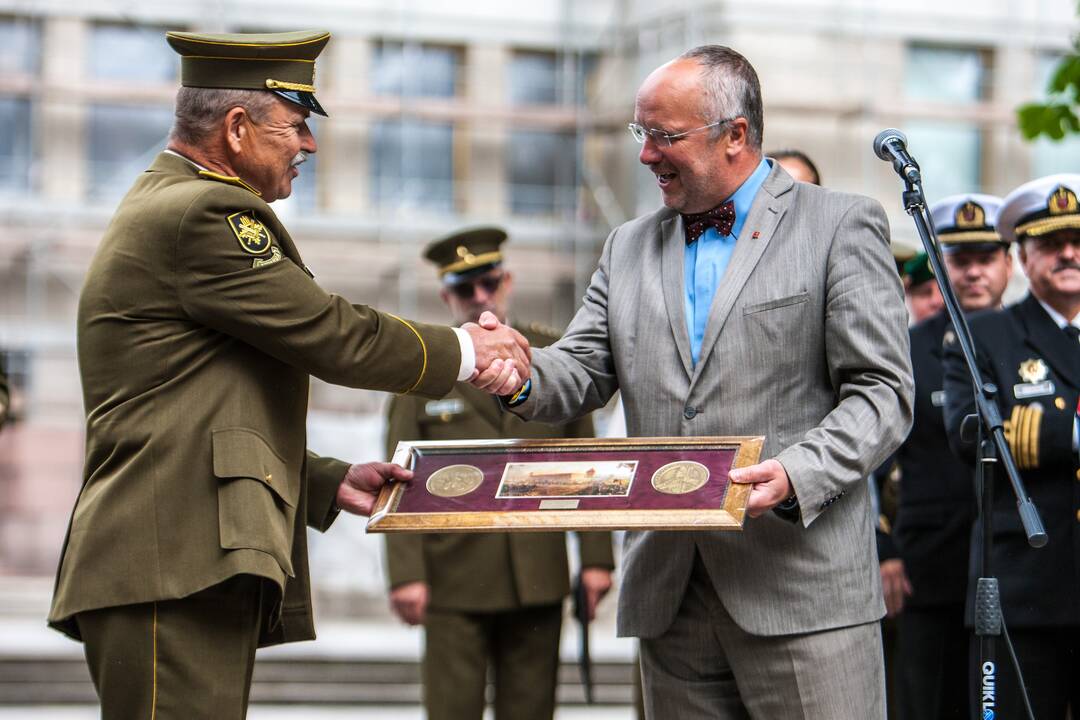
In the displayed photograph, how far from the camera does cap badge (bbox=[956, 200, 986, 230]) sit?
17.7 ft

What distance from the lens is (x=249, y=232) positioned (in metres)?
3.39

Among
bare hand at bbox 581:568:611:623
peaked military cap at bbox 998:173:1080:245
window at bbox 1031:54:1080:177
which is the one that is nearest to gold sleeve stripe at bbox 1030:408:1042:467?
peaked military cap at bbox 998:173:1080:245

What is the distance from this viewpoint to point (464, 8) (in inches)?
803

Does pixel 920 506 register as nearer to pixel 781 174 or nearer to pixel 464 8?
pixel 781 174

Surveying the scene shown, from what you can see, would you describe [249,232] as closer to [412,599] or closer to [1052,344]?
[1052,344]

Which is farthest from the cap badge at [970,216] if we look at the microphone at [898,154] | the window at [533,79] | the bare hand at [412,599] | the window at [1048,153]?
the window at [533,79]

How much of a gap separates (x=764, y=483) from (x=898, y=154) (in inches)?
36.2

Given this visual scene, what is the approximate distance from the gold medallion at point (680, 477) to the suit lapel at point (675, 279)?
0.92 feet

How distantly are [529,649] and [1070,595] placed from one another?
7.08 ft

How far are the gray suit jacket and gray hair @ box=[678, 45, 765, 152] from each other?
15 cm

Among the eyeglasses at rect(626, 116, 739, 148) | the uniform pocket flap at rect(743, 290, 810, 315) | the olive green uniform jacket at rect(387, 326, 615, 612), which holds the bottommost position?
the olive green uniform jacket at rect(387, 326, 615, 612)

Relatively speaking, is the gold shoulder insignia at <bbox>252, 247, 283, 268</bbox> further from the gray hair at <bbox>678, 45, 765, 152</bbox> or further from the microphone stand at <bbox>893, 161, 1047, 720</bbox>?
the microphone stand at <bbox>893, 161, 1047, 720</bbox>

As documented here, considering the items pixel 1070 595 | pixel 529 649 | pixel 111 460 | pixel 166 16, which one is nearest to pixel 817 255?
pixel 1070 595

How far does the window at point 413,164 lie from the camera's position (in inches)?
798
